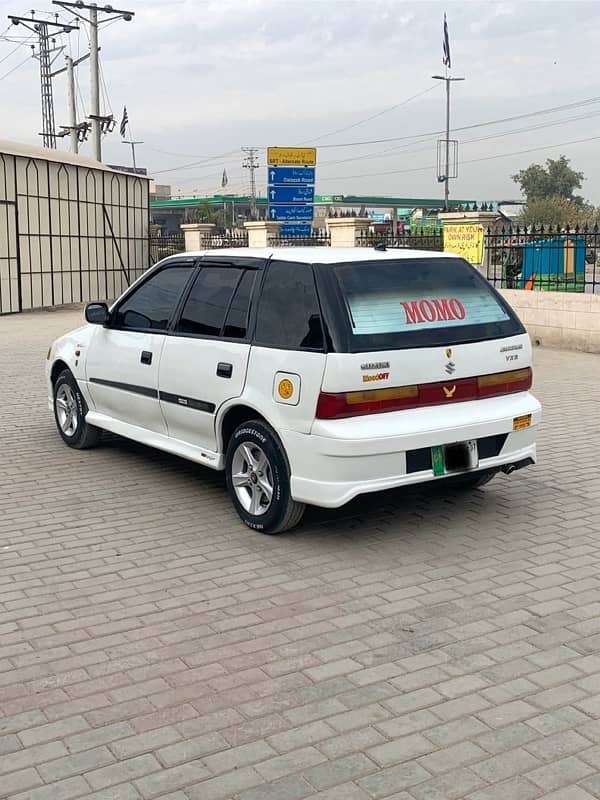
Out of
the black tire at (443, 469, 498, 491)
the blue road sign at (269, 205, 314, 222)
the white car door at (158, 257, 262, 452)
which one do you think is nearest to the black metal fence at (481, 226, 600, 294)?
the blue road sign at (269, 205, 314, 222)

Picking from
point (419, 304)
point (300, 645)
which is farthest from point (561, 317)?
Answer: point (300, 645)

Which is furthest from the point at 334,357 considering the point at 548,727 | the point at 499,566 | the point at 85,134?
the point at 85,134

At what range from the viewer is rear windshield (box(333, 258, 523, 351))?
210 inches

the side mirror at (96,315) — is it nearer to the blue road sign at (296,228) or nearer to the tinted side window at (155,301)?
the tinted side window at (155,301)

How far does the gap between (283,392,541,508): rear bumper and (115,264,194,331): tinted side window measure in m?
1.78

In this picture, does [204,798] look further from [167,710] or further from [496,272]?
[496,272]

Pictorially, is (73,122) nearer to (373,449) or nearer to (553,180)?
(373,449)

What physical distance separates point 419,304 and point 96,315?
2.79 meters

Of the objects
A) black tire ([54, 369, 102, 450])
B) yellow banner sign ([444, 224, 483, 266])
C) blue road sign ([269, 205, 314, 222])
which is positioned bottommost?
black tire ([54, 369, 102, 450])

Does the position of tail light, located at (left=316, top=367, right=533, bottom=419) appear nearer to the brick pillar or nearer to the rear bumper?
the rear bumper

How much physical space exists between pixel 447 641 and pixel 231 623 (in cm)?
102

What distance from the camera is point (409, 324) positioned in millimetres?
5445

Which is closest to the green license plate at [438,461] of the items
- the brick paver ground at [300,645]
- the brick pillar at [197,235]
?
the brick paver ground at [300,645]

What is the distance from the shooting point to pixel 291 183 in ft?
58.8
